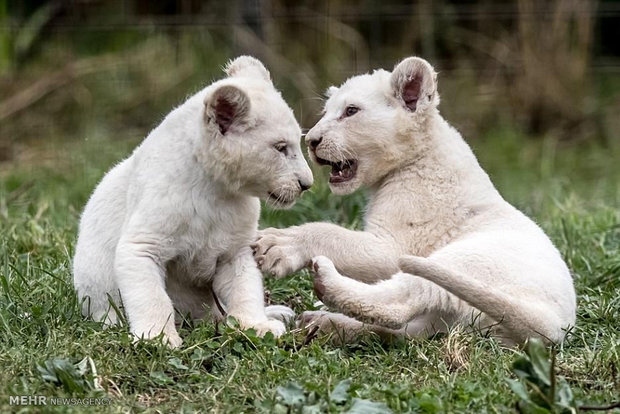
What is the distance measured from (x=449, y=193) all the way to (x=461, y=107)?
560 centimetres

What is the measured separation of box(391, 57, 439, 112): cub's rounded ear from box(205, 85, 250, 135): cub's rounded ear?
3.72 ft

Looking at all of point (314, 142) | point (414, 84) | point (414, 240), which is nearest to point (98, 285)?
point (314, 142)

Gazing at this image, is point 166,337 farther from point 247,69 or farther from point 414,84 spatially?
point 414,84

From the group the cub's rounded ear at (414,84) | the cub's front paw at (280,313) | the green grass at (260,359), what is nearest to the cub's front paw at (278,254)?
the cub's front paw at (280,313)

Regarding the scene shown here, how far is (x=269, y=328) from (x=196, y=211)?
0.61 metres

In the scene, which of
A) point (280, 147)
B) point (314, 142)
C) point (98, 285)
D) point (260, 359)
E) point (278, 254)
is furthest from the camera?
point (314, 142)

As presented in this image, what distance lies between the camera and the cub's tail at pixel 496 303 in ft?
14.3

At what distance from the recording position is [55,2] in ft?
37.0

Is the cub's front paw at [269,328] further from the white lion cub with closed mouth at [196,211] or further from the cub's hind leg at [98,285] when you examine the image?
the cub's hind leg at [98,285]

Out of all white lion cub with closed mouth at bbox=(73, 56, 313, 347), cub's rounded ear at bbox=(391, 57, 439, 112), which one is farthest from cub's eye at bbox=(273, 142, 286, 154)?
cub's rounded ear at bbox=(391, 57, 439, 112)

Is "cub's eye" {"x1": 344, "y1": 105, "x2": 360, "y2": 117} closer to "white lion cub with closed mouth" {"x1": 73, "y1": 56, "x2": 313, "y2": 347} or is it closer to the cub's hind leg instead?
"white lion cub with closed mouth" {"x1": 73, "y1": 56, "x2": 313, "y2": 347}

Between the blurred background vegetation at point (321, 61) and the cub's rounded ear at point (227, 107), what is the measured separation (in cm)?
514

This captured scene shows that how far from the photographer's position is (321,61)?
36.1ft

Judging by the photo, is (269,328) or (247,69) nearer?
(269,328)
